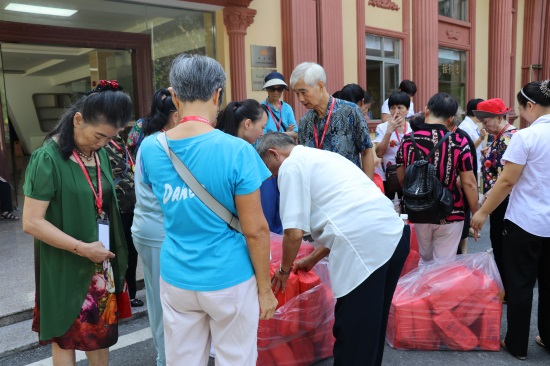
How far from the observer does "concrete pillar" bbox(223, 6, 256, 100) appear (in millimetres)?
7129

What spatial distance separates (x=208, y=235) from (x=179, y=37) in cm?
613

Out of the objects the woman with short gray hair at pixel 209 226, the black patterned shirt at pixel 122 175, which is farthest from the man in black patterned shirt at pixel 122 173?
the woman with short gray hair at pixel 209 226

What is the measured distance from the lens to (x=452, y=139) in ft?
11.3

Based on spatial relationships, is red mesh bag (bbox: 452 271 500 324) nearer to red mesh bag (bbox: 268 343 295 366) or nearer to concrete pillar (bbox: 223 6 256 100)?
red mesh bag (bbox: 268 343 295 366)

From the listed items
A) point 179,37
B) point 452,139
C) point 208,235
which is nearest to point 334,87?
point 179,37

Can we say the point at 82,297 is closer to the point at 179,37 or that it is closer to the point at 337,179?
the point at 337,179

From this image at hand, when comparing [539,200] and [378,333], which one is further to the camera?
[539,200]

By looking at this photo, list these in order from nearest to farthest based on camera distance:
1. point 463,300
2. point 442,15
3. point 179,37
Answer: point 463,300 < point 179,37 < point 442,15

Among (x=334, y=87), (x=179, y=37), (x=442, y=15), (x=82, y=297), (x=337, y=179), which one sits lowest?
(x=82, y=297)

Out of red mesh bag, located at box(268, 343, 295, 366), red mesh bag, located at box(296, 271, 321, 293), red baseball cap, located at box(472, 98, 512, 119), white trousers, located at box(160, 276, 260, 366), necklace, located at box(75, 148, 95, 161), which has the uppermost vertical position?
red baseball cap, located at box(472, 98, 512, 119)

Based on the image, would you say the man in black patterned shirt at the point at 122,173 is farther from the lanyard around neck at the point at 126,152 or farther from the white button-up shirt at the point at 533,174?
the white button-up shirt at the point at 533,174

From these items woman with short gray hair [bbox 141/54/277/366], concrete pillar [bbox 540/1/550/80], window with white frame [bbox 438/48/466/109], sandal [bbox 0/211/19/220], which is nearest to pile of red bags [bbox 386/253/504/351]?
woman with short gray hair [bbox 141/54/277/366]

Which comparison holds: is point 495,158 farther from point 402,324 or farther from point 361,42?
point 361,42

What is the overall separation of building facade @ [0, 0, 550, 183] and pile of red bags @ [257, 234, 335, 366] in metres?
4.87
